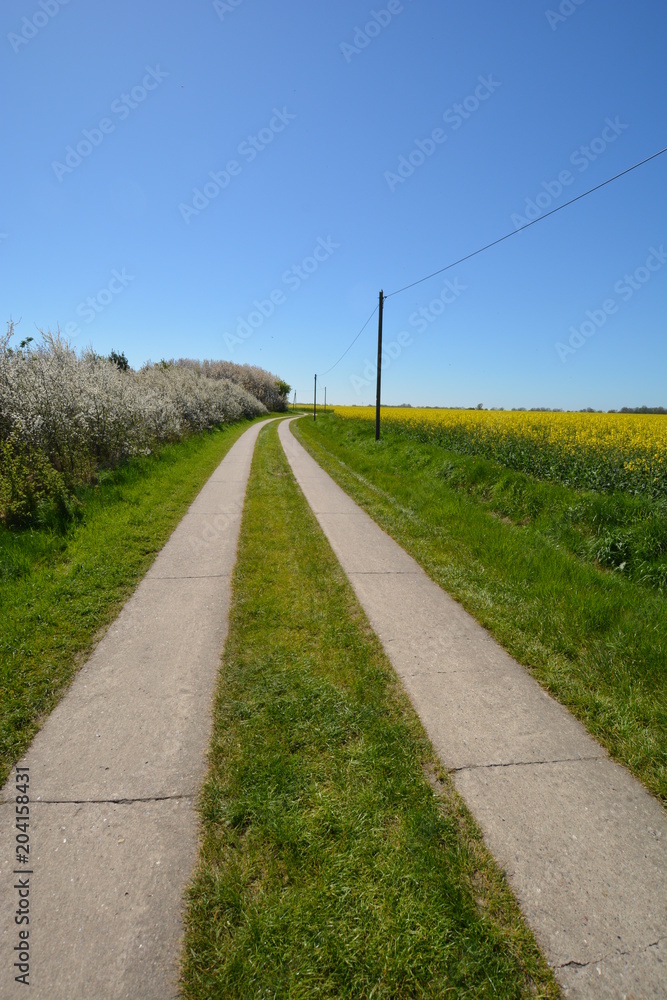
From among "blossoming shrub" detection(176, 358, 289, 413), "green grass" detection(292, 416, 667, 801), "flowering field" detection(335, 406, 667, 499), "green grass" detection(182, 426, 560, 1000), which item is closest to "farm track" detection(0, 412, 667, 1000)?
"green grass" detection(182, 426, 560, 1000)

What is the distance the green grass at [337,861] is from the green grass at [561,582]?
1.35 meters

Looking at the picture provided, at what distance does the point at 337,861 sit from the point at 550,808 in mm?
1231

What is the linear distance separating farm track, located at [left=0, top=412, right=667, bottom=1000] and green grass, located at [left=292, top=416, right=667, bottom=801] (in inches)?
9.6

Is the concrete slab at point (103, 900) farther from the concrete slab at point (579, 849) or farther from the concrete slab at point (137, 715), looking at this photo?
the concrete slab at point (579, 849)

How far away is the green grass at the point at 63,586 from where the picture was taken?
10.4ft

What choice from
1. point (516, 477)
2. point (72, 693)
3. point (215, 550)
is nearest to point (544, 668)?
point (72, 693)

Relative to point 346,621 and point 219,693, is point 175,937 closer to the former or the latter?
point 219,693

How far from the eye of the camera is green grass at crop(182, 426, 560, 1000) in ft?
5.48

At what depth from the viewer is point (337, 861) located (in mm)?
2062

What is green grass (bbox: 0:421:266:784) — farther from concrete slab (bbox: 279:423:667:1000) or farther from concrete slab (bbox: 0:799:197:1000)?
concrete slab (bbox: 279:423:667:1000)

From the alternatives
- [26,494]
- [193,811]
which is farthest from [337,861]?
[26,494]

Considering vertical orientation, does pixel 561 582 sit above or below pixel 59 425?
below

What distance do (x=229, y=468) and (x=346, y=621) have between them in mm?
10439

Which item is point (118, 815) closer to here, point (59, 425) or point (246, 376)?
point (59, 425)
